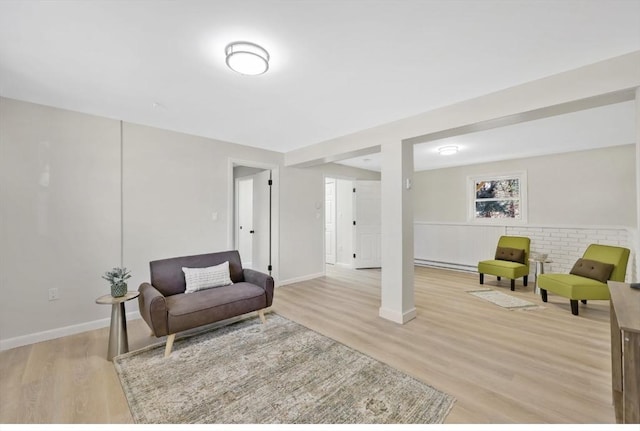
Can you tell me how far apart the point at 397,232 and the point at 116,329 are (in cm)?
292

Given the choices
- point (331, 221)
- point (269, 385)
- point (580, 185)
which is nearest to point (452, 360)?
point (269, 385)

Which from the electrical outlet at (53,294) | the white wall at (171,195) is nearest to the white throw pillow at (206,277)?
the white wall at (171,195)

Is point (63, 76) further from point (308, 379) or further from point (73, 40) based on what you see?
point (308, 379)

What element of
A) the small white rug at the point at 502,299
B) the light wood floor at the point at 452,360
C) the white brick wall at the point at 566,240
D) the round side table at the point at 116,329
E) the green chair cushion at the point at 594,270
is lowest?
the light wood floor at the point at 452,360

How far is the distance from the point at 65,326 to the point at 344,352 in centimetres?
291

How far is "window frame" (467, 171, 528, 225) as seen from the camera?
16.4 feet

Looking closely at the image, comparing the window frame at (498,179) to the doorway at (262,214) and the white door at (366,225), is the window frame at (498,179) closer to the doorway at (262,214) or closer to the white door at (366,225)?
the white door at (366,225)

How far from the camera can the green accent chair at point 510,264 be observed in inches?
167

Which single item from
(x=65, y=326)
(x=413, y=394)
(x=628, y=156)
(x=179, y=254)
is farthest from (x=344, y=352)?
(x=628, y=156)

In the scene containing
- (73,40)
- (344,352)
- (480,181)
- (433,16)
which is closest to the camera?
(433,16)

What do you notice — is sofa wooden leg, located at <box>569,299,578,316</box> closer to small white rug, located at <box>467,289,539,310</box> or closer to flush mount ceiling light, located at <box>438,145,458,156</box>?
small white rug, located at <box>467,289,539,310</box>

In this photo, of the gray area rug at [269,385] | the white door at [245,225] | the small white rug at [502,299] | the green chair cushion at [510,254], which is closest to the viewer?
the gray area rug at [269,385]

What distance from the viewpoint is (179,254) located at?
3506 mm

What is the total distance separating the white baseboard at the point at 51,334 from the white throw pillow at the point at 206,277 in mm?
1126
